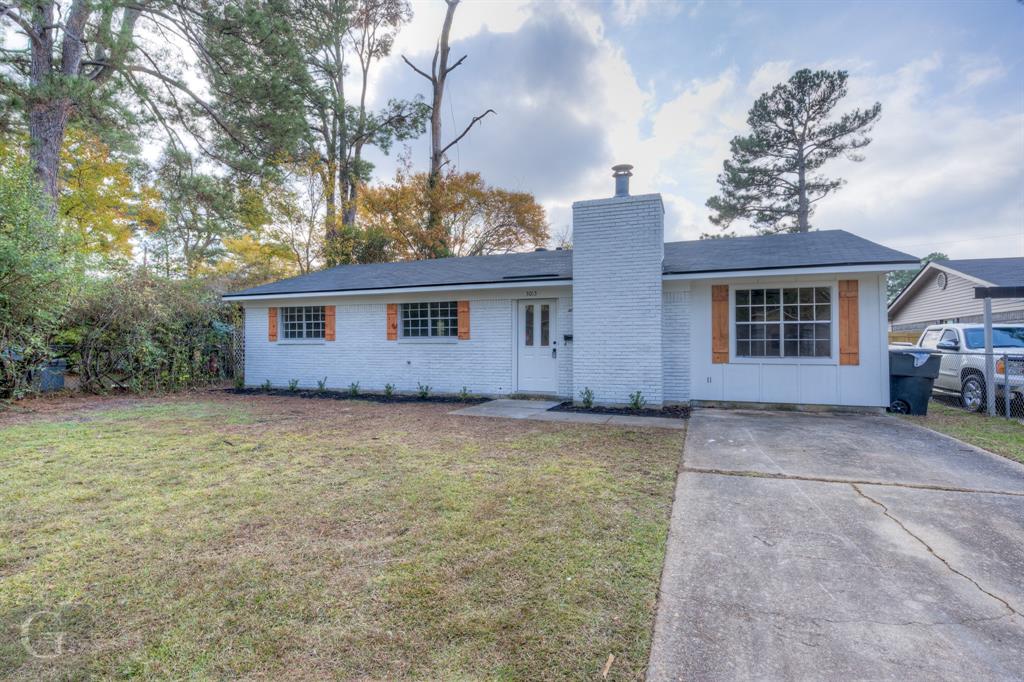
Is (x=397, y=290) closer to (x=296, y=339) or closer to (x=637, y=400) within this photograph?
(x=296, y=339)

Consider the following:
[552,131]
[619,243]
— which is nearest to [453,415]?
[619,243]

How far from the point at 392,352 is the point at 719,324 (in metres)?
7.15

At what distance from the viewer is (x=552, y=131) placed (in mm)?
17656

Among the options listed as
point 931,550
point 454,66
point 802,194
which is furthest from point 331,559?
point 802,194

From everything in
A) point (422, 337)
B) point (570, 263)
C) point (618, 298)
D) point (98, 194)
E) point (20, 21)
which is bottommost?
point (422, 337)

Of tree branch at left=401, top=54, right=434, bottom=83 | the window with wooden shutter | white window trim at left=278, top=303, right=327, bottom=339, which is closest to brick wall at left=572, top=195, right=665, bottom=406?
white window trim at left=278, top=303, right=327, bottom=339

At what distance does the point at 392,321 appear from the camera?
35.8ft

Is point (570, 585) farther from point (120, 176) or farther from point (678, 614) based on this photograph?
point (120, 176)

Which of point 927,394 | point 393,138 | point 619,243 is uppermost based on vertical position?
point 393,138

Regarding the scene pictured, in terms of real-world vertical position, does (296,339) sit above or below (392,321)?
below

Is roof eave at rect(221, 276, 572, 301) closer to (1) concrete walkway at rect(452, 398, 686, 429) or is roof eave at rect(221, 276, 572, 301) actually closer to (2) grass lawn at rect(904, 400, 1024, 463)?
(1) concrete walkway at rect(452, 398, 686, 429)

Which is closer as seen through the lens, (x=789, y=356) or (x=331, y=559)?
(x=331, y=559)

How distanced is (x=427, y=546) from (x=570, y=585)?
954mm

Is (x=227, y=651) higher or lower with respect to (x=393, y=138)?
lower
